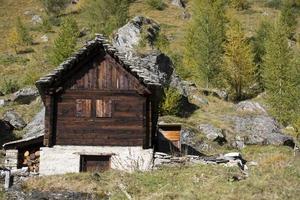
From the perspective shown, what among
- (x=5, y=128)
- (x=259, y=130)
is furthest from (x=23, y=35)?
(x=259, y=130)

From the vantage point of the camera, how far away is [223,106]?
46562 mm

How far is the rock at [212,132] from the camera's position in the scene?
37531 millimetres

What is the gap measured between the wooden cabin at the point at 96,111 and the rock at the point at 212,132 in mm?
13399

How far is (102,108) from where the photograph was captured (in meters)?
24.8

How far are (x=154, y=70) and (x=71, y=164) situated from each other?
63.6ft

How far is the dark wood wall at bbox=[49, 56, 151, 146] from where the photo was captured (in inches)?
969

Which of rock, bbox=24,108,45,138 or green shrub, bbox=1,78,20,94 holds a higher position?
green shrub, bbox=1,78,20,94

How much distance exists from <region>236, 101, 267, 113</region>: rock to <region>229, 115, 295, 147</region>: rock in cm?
193

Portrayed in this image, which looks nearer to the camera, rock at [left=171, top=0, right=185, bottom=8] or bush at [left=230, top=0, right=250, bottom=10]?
bush at [left=230, top=0, right=250, bottom=10]

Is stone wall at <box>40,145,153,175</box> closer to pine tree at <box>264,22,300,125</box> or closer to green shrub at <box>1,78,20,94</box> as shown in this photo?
pine tree at <box>264,22,300,125</box>

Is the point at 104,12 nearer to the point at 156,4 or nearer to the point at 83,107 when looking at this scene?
the point at 156,4

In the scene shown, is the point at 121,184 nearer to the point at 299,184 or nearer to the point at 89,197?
the point at 89,197

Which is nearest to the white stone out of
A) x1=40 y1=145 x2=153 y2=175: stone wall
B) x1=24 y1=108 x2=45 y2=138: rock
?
x1=24 y1=108 x2=45 y2=138: rock

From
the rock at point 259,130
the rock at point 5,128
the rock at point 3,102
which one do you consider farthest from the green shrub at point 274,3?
Result: the rock at point 5,128
